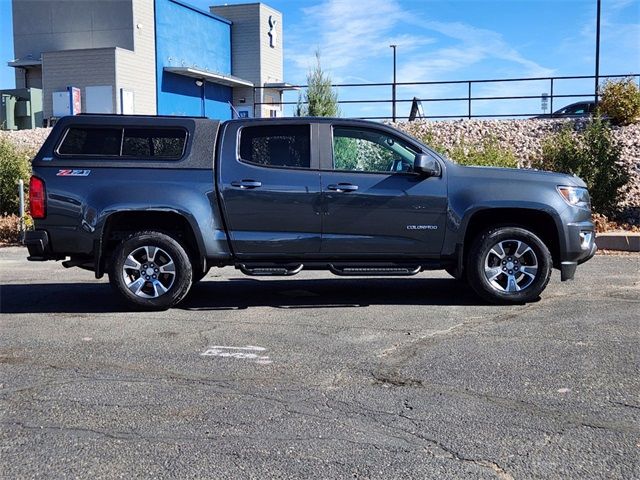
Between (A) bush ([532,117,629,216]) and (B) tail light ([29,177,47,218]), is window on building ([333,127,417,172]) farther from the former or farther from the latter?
(A) bush ([532,117,629,216])

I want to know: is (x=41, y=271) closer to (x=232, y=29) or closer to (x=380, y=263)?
(x=380, y=263)

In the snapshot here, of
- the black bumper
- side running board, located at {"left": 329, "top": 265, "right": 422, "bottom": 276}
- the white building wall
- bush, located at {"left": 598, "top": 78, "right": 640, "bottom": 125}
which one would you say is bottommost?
side running board, located at {"left": 329, "top": 265, "right": 422, "bottom": 276}

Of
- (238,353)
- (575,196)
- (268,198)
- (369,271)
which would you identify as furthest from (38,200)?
(575,196)

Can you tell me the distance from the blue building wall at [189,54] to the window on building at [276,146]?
26.7 metres

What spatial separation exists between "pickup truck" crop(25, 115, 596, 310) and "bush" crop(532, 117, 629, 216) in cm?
666

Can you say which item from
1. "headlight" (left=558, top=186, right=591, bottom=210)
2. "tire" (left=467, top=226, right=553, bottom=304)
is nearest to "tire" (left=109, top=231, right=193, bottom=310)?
"tire" (left=467, top=226, right=553, bottom=304)

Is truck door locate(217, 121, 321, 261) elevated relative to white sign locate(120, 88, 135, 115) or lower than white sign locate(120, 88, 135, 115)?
lower

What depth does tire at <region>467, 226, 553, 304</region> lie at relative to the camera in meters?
7.27

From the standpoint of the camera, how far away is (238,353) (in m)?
5.66

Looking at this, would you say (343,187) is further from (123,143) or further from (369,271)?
(123,143)

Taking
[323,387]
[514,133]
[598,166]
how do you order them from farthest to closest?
[514,133] < [598,166] < [323,387]

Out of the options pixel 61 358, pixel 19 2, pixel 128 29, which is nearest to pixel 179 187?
pixel 61 358

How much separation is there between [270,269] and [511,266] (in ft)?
8.22

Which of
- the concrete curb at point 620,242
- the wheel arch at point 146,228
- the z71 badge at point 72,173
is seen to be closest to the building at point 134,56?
the concrete curb at point 620,242
